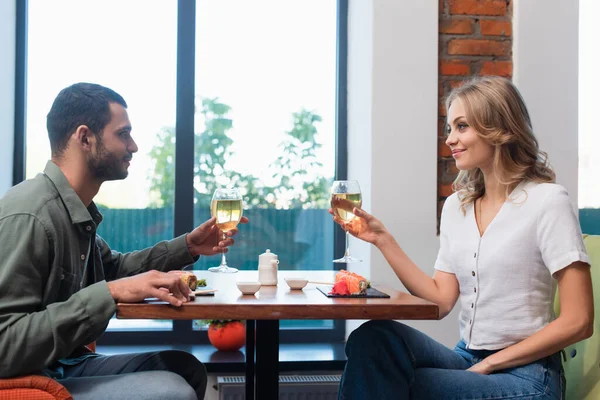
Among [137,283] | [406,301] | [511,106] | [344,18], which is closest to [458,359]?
[406,301]

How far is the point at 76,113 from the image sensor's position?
6.09 ft

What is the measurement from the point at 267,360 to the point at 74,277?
1.76 feet

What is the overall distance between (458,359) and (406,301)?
0.40 meters

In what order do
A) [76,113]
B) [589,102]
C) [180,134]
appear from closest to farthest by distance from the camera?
1. [76,113]
2. [180,134]
3. [589,102]

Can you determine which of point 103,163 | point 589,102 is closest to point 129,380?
point 103,163

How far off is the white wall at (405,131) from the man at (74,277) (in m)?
1.00

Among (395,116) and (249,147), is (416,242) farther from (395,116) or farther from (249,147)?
(249,147)

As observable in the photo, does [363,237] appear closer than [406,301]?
No

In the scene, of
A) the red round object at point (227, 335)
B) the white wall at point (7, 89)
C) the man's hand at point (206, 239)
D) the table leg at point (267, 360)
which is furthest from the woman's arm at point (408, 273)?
the white wall at point (7, 89)

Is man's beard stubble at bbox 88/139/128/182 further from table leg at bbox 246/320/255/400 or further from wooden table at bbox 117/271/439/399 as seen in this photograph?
table leg at bbox 246/320/255/400

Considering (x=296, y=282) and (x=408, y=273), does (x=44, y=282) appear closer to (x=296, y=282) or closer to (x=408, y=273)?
(x=296, y=282)

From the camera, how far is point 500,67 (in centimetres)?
302

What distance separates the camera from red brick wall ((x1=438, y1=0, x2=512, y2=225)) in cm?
300

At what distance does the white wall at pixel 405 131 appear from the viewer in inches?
115
